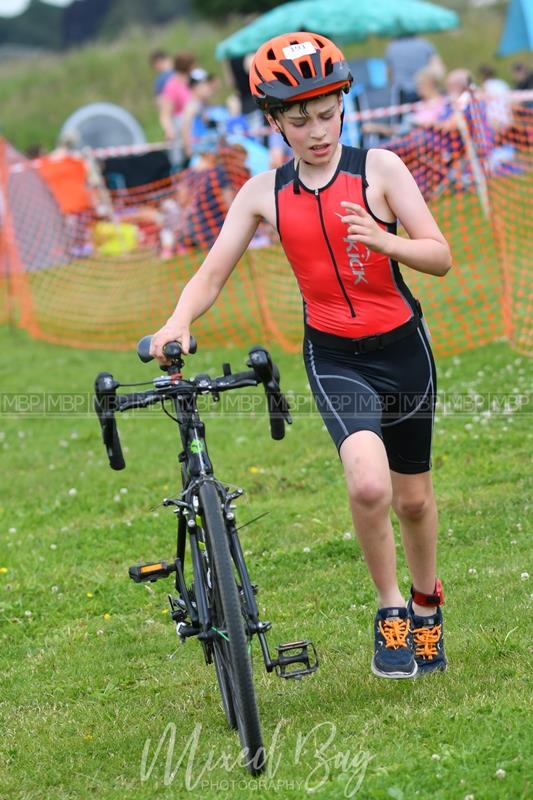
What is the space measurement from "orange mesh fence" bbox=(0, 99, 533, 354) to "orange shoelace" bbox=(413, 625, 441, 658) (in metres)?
6.27

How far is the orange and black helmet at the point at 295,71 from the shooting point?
4465 mm

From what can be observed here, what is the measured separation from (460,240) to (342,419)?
1007 centimetres

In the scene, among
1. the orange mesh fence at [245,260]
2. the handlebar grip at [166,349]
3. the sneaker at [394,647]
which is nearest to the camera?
the handlebar grip at [166,349]

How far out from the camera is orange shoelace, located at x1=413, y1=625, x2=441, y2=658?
4992 mm

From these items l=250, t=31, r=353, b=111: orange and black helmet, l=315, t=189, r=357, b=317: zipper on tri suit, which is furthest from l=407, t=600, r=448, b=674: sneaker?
l=250, t=31, r=353, b=111: orange and black helmet

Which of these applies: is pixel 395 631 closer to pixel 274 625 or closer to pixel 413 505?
pixel 413 505

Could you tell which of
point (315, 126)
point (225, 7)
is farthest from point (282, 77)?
point (225, 7)

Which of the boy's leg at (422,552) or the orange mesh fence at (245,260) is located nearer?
the boy's leg at (422,552)

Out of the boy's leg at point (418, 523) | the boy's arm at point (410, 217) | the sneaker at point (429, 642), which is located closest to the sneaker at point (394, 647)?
the sneaker at point (429, 642)

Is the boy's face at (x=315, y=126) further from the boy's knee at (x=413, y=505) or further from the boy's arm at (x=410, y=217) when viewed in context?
the boy's knee at (x=413, y=505)

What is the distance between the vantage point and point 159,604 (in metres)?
6.40

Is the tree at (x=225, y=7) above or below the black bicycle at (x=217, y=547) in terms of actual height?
above

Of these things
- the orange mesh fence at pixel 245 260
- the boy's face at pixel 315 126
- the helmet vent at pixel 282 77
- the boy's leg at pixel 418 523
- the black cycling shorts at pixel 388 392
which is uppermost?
the helmet vent at pixel 282 77

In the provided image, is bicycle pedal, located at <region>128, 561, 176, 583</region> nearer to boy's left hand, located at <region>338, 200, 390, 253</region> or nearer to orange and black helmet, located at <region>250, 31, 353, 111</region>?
boy's left hand, located at <region>338, 200, 390, 253</region>
